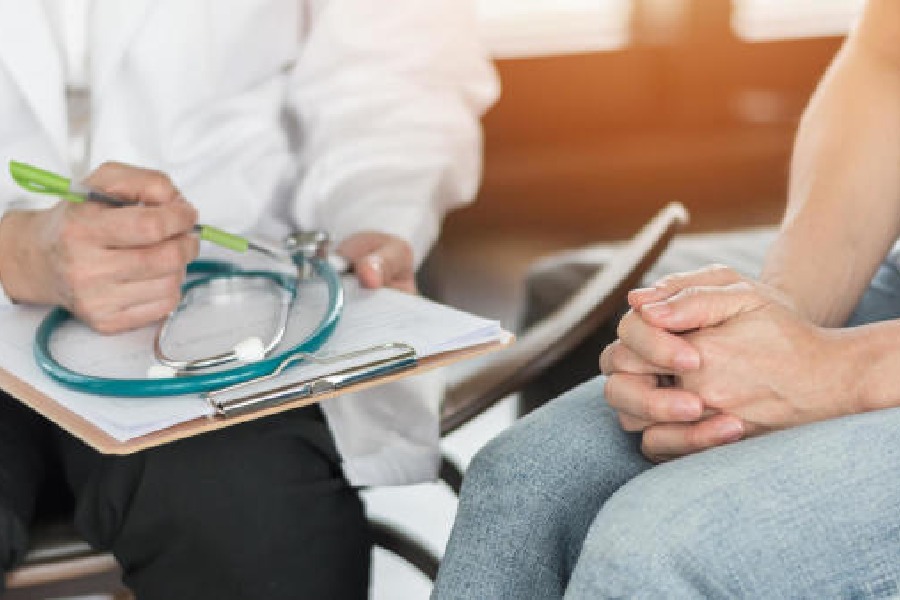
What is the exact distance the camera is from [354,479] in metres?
1.19

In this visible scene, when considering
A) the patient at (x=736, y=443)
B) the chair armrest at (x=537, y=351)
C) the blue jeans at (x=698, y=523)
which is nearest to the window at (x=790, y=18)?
the chair armrest at (x=537, y=351)

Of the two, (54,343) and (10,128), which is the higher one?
(10,128)

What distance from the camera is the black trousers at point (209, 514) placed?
110cm

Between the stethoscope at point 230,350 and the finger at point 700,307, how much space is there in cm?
24

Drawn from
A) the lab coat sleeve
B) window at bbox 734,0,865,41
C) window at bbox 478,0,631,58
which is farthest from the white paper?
window at bbox 734,0,865,41

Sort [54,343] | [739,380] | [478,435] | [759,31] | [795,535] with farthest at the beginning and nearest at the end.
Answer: [759,31] → [478,435] → [54,343] → [739,380] → [795,535]

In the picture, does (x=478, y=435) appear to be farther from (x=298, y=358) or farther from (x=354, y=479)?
(x=298, y=358)

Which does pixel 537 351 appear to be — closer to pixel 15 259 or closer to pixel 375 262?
pixel 375 262

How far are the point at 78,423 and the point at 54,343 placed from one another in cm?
18

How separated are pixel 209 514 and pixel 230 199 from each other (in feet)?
1.20

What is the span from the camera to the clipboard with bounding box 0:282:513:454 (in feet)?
2.88

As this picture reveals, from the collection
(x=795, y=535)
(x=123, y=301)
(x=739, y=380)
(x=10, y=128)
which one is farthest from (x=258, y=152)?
(x=795, y=535)

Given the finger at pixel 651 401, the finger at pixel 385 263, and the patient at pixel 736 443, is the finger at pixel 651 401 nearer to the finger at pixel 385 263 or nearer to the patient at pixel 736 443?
the patient at pixel 736 443

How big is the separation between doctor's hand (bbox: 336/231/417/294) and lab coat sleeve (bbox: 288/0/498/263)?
0.22ft
